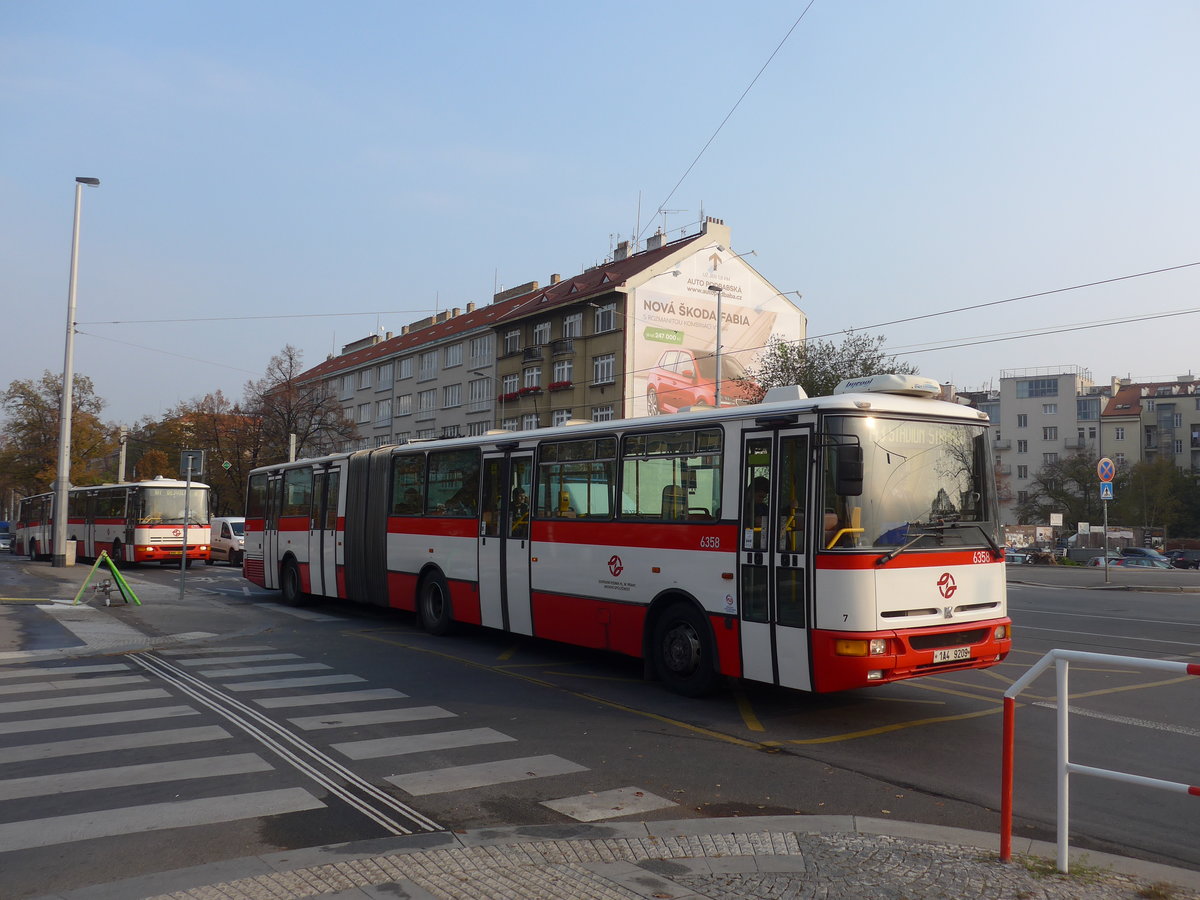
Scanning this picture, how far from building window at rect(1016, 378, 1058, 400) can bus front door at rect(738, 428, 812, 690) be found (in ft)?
324

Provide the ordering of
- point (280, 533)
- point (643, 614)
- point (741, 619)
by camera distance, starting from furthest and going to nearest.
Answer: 1. point (280, 533)
2. point (643, 614)
3. point (741, 619)

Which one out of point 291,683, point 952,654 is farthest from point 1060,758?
point 291,683

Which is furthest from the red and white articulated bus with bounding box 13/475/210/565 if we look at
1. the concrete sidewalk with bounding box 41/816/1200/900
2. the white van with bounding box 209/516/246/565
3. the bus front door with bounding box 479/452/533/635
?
the concrete sidewalk with bounding box 41/816/1200/900

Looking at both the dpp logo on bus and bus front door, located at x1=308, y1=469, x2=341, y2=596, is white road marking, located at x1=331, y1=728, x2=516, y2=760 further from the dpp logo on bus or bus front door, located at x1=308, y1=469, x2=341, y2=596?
bus front door, located at x1=308, y1=469, x2=341, y2=596

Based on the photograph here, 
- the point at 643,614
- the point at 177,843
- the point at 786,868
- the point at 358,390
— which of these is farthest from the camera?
the point at 358,390

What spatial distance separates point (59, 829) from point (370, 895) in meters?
2.40

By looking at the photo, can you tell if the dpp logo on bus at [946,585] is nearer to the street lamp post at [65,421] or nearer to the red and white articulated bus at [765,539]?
the red and white articulated bus at [765,539]

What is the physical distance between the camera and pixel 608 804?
20.4 ft

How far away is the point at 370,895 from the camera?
4488 millimetres

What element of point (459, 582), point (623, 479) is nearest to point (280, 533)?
point (459, 582)

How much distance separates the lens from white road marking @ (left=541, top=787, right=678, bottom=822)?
6.00m

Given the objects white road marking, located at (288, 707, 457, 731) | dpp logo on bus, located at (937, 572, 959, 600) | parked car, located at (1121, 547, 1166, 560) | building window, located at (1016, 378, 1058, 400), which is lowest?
white road marking, located at (288, 707, 457, 731)

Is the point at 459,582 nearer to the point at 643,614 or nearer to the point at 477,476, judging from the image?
the point at 477,476

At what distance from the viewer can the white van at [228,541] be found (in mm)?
40062
